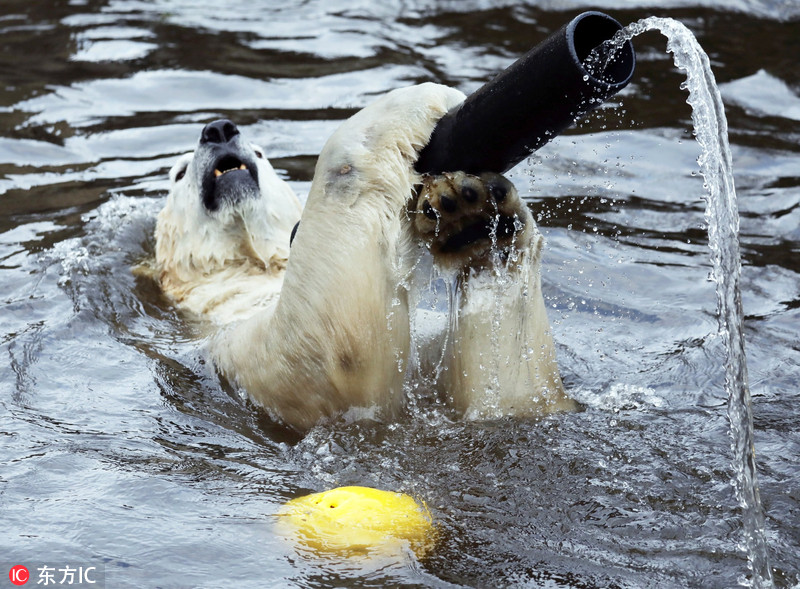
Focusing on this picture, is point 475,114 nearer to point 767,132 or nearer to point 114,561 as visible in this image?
point 114,561

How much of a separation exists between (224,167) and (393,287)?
1878 millimetres

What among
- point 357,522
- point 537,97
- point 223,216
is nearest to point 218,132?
point 223,216

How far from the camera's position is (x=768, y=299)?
16.4ft

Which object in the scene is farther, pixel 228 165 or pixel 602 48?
pixel 228 165

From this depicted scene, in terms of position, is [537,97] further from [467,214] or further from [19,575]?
[19,575]

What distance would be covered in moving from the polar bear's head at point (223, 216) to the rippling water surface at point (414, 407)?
0.87 feet

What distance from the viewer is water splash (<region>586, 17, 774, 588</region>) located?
282 centimetres

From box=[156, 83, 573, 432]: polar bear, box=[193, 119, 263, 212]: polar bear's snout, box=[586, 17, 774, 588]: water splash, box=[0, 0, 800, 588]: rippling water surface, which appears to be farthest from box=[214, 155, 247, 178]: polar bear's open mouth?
box=[586, 17, 774, 588]: water splash

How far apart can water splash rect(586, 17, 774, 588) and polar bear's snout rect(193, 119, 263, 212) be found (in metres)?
2.42

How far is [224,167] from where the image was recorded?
4.93m

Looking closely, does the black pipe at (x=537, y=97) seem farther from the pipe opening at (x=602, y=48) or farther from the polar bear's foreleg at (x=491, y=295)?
the polar bear's foreleg at (x=491, y=295)

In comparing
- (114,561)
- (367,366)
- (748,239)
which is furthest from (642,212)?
(114,561)

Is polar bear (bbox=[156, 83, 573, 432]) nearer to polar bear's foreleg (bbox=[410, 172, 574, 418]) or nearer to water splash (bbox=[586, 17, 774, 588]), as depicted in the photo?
polar bear's foreleg (bbox=[410, 172, 574, 418])

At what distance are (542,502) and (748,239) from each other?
3288 millimetres
